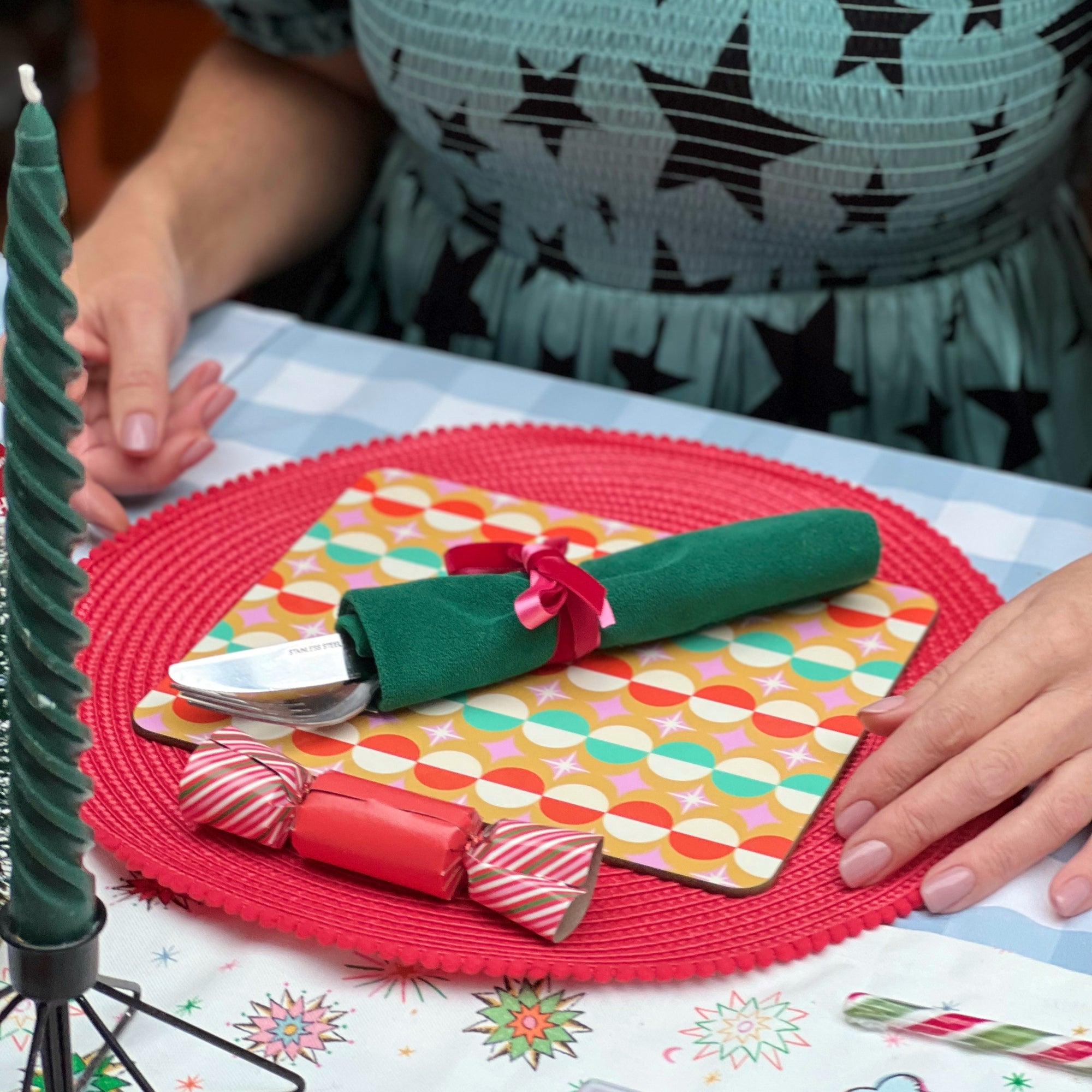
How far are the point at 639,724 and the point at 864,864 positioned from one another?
111 millimetres

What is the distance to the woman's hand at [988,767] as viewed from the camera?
0.53 meters

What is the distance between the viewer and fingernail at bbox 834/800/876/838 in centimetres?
54

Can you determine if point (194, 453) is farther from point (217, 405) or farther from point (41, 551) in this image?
point (41, 551)

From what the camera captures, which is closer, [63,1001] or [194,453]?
[63,1001]

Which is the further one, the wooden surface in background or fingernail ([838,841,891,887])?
the wooden surface in background

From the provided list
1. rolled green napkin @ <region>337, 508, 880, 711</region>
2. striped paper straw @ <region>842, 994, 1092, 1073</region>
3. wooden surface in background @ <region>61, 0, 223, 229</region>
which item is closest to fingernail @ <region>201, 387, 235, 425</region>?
rolled green napkin @ <region>337, 508, 880, 711</region>

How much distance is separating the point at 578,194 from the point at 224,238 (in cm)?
26

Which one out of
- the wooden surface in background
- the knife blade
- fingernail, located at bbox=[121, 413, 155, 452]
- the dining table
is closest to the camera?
the dining table

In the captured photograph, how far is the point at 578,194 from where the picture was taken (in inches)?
37.6

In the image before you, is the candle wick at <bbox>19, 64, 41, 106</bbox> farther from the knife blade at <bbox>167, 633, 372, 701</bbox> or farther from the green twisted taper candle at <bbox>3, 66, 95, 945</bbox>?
the knife blade at <bbox>167, 633, 372, 701</bbox>

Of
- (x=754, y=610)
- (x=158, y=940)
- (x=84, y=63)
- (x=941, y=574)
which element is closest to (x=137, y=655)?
(x=158, y=940)

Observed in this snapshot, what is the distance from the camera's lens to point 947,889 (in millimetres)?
520

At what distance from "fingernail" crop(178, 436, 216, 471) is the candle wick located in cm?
49

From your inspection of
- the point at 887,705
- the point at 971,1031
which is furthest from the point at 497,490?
the point at 971,1031
